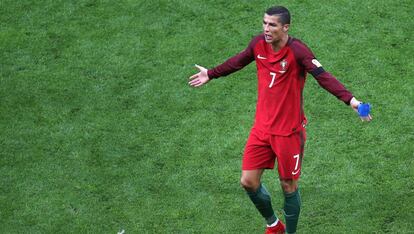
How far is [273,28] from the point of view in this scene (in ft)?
25.5

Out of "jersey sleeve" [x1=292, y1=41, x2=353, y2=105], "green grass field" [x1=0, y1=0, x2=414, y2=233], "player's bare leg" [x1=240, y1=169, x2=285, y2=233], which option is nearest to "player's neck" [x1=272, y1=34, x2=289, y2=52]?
"jersey sleeve" [x1=292, y1=41, x2=353, y2=105]

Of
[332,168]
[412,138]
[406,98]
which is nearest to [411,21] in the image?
[406,98]

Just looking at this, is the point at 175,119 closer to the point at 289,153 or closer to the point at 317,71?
the point at 289,153

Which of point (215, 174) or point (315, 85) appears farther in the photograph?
point (315, 85)

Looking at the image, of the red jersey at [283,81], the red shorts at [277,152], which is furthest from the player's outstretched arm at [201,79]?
the red shorts at [277,152]

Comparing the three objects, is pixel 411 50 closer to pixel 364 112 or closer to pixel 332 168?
pixel 332 168

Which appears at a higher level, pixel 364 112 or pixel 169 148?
pixel 364 112

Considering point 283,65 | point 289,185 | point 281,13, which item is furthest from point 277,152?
point 281,13

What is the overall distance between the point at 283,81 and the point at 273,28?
1.58ft

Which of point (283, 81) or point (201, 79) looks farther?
point (201, 79)

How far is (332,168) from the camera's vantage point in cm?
962

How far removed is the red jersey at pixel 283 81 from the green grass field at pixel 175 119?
127 centimetres

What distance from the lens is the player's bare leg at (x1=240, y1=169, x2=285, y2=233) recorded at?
8.18 metres

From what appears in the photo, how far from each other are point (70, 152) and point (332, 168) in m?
2.92
